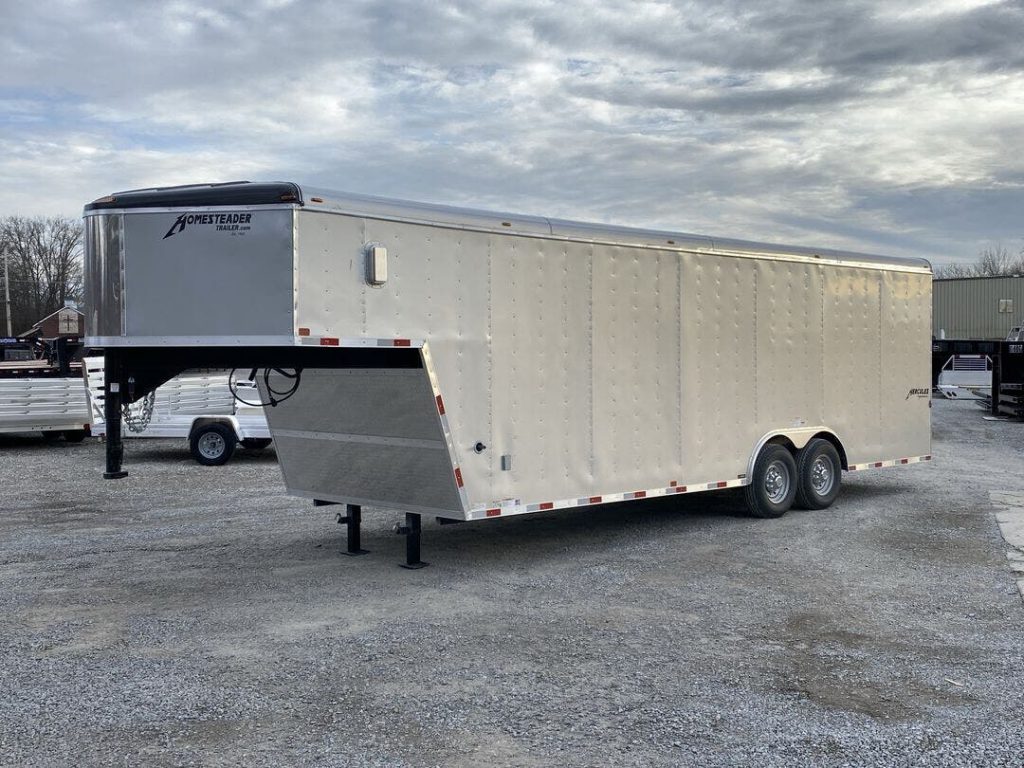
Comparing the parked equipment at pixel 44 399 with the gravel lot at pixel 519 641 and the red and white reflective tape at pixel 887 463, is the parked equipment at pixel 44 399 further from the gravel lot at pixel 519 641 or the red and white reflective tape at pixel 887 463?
the red and white reflective tape at pixel 887 463

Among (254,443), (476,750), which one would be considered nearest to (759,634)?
(476,750)

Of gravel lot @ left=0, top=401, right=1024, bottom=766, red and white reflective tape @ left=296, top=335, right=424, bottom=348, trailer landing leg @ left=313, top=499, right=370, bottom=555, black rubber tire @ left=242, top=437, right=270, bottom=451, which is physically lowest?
gravel lot @ left=0, top=401, right=1024, bottom=766

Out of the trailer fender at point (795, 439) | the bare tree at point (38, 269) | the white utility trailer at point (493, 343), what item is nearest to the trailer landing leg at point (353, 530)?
the white utility trailer at point (493, 343)

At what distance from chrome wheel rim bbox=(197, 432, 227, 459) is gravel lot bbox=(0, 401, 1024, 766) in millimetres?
5017

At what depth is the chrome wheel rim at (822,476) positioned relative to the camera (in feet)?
38.4

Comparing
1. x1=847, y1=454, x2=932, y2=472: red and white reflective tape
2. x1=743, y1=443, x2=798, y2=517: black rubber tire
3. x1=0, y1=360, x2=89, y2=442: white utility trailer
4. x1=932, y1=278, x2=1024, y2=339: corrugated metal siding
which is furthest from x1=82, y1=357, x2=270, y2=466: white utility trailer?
x1=932, y1=278, x2=1024, y2=339: corrugated metal siding

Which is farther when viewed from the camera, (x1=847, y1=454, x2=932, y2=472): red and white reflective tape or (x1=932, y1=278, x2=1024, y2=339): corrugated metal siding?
(x1=932, y1=278, x2=1024, y2=339): corrugated metal siding

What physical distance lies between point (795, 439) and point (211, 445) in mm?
10021

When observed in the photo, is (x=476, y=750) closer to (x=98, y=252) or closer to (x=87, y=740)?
(x=87, y=740)

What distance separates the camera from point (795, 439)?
1126 cm

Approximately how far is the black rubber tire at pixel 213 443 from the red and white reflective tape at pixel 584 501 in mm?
9309

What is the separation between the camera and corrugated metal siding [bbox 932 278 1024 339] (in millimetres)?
49781

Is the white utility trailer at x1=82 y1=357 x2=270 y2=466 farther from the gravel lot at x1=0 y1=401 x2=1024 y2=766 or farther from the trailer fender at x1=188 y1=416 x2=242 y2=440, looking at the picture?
the gravel lot at x1=0 y1=401 x2=1024 y2=766

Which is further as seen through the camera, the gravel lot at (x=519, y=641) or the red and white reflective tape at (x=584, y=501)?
the red and white reflective tape at (x=584, y=501)
